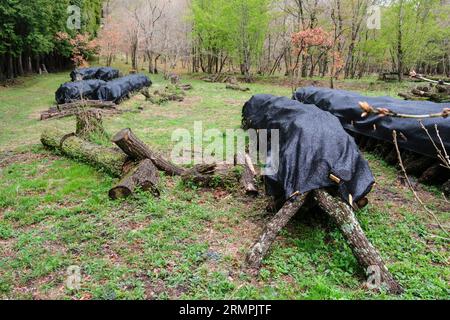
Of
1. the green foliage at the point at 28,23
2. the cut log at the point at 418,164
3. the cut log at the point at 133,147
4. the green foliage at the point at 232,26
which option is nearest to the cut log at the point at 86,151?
the cut log at the point at 133,147

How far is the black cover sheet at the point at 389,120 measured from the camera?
6.59 meters

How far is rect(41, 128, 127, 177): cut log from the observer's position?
708 cm

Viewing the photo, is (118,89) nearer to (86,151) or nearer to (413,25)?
(86,151)

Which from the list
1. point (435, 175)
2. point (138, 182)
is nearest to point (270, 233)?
point (138, 182)

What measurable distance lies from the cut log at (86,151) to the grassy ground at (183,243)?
0.26m

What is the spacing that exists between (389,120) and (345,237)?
474cm

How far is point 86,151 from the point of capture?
7879 millimetres

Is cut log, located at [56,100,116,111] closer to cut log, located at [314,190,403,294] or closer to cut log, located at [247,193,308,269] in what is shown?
cut log, located at [247,193,308,269]

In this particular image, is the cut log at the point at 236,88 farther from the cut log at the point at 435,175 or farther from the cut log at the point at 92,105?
the cut log at the point at 435,175

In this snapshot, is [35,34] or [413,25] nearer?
[35,34]

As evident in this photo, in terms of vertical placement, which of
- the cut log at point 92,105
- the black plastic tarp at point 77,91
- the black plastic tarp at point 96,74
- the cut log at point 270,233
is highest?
the black plastic tarp at point 96,74

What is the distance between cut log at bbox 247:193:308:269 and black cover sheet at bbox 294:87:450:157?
2830 millimetres

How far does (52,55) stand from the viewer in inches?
1257

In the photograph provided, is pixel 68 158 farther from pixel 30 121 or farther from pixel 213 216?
pixel 30 121
